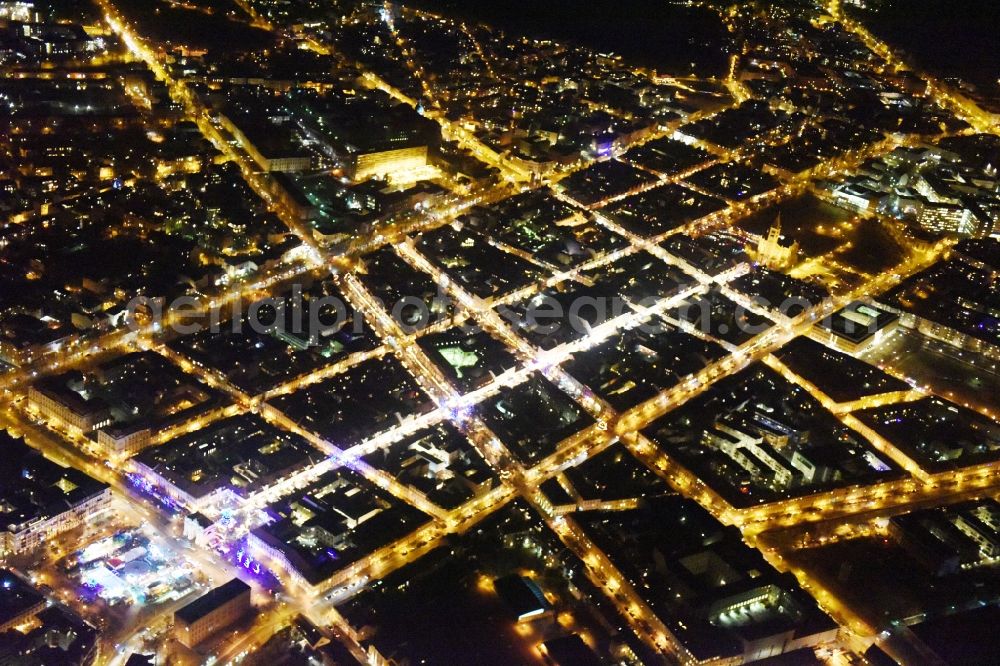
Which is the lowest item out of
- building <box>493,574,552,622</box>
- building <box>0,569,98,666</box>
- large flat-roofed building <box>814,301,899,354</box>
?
building <box>493,574,552,622</box>

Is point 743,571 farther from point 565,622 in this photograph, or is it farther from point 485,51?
point 485,51

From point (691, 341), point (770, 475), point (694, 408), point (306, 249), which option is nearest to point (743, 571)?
point (770, 475)

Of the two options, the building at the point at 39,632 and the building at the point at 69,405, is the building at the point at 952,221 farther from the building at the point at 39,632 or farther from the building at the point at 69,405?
the building at the point at 39,632

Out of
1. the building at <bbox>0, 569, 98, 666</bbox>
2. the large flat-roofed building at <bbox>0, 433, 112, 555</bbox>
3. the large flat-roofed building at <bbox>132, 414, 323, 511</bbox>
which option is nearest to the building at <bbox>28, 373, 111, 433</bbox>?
the large flat-roofed building at <bbox>0, 433, 112, 555</bbox>

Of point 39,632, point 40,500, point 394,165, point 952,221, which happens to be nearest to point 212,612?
point 39,632

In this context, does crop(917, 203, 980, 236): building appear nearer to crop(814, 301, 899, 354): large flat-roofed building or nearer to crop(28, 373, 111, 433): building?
crop(814, 301, 899, 354): large flat-roofed building

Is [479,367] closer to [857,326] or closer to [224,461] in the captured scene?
[224,461]

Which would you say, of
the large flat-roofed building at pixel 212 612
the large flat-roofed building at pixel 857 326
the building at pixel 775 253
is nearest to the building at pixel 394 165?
the building at pixel 775 253
